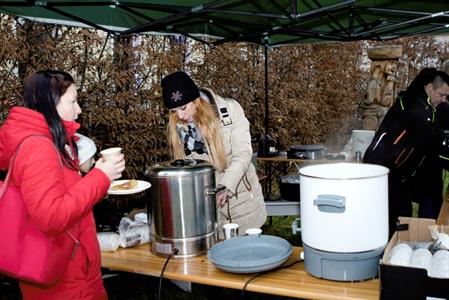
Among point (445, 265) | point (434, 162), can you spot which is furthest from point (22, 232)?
point (434, 162)

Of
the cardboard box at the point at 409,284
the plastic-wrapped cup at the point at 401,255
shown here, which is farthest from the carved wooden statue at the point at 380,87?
the cardboard box at the point at 409,284

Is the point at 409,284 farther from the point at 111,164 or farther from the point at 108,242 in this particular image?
the point at 108,242

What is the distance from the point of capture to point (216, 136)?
2402 mm

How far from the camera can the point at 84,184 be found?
1.48 meters

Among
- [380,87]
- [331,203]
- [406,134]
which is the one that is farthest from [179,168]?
[380,87]

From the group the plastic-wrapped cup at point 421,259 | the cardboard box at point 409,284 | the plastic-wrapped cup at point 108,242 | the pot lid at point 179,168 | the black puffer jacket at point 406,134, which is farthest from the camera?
the black puffer jacket at point 406,134

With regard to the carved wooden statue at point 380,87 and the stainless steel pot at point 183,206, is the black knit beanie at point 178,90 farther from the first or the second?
the carved wooden statue at point 380,87

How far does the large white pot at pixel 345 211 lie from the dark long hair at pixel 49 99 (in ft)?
2.68

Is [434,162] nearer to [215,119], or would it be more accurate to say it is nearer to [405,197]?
[405,197]

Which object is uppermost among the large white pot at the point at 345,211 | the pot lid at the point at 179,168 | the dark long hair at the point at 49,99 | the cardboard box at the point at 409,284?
the dark long hair at the point at 49,99

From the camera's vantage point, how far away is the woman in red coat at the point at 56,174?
1396 mm

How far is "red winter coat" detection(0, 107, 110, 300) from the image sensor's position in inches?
54.7

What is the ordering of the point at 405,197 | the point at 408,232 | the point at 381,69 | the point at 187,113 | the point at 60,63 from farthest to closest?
1. the point at 381,69
2. the point at 60,63
3. the point at 405,197
4. the point at 187,113
5. the point at 408,232

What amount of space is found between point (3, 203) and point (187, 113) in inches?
44.1
